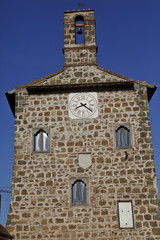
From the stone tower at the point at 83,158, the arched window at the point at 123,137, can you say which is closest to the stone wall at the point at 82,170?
the stone tower at the point at 83,158

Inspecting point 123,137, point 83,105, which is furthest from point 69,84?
point 123,137

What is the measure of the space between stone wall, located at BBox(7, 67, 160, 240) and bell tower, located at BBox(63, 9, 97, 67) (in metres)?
0.91

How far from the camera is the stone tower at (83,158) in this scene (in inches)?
543

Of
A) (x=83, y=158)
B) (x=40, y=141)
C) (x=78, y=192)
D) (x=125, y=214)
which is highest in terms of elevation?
(x=40, y=141)

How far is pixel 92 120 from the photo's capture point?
15422mm

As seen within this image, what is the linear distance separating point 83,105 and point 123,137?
2.35 metres

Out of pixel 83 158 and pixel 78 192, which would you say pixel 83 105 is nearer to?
pixel 83 158

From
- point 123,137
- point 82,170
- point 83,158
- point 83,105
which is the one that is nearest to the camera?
point 82,170

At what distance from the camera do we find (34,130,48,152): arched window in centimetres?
1505

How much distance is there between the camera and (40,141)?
1521 centimetres

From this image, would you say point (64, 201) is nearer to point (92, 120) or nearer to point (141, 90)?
point (92, 120)

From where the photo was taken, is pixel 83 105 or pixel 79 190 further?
pixel 83 105

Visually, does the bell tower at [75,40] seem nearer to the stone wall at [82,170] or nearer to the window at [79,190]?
the stone wall at [82,170]

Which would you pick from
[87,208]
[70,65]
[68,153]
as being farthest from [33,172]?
[70,65]
